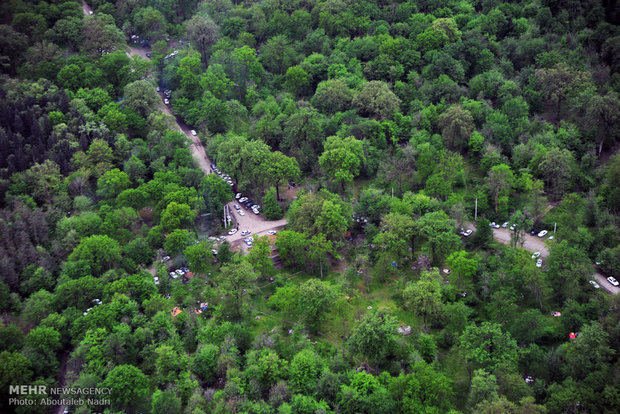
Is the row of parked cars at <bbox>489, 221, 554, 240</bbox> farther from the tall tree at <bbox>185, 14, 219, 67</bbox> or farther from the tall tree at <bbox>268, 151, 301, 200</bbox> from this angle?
the tall tree at <bbox>185, 14, 219, 67</bbox>

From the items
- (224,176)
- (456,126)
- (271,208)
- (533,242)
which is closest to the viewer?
(533,242)

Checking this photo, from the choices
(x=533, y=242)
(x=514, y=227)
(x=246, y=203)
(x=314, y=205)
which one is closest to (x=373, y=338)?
(x=314, y=205)

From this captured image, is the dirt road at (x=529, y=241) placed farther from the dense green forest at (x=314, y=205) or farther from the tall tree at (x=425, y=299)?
the tall tree at (x=425, y=299)

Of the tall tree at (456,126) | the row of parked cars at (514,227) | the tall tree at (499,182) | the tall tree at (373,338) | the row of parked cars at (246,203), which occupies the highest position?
the tall tree at (456,126)

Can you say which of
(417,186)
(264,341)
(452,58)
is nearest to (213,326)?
(264,341)

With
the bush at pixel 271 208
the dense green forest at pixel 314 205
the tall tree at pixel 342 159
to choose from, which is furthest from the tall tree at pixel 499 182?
the bush at pixel 271 208

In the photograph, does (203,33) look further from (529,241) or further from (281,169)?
(529,241)

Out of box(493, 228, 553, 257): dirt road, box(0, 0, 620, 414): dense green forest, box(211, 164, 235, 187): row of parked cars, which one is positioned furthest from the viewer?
box(211, 164, 235, 187): row of parked cars

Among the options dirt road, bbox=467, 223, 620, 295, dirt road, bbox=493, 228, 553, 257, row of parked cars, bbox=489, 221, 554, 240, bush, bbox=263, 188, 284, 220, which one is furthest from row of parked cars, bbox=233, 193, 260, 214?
dirt road, bbox=493, 228, 553, 257

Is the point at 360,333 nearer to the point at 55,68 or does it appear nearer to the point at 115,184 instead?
the point at 115,184
